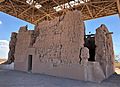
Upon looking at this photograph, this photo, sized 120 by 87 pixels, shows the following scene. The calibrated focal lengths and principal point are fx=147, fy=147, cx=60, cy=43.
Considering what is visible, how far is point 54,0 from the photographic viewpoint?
37.9 feet

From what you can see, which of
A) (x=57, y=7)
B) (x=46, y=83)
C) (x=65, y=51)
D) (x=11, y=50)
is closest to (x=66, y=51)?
(x=65, y=51)

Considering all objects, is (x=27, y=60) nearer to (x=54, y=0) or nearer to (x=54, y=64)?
(x=54, y=64)

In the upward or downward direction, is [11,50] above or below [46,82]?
→ above

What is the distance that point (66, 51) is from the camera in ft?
28.1

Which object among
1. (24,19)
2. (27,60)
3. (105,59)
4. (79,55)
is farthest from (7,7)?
(105,59)

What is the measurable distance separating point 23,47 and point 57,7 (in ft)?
15.0

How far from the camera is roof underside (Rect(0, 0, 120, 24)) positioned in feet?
38.2

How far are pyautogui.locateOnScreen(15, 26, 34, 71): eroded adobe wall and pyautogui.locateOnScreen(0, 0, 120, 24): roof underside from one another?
2.16 m

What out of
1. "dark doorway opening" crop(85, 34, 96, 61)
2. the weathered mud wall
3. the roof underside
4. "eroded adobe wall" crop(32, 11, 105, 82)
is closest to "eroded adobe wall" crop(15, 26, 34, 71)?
"eroded adobe wall" crop(32, 11, 105, 82)

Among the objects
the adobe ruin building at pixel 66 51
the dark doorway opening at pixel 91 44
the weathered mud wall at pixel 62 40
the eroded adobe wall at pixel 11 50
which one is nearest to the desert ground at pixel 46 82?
the adobe ruin building at pixel 66 51

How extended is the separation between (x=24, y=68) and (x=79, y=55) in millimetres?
5112

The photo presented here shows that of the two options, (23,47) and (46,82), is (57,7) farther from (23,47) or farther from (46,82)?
(46,82)

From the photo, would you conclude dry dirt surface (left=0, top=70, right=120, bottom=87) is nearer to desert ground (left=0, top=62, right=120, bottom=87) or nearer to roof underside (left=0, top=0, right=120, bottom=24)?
desert ground (left=0, top=62, right=120, bottom=87)

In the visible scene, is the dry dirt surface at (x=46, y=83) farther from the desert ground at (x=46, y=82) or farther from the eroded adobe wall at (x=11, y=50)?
the eroded adobe wall at (x=11, y=50)
